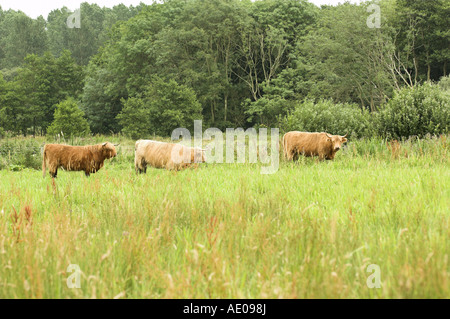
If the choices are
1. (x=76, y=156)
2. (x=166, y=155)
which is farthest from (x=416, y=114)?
(x=76, y=156)

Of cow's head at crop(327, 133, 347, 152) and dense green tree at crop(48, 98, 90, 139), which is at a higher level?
dense green tree at crop(48, 98, 90, 139)

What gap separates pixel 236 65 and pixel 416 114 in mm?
39145

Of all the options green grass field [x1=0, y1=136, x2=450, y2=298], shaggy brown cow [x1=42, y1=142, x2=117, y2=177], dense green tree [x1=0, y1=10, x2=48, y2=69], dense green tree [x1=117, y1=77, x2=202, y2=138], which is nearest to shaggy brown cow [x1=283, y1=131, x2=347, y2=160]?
green grass field [x1=0, y1=136, x2=450, y2=298]

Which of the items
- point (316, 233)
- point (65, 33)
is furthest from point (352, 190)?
point (65, 33)

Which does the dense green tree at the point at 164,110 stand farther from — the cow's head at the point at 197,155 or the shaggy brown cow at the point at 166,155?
the cow's head at the point at 197,155

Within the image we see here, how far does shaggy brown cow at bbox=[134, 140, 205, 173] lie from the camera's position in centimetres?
927

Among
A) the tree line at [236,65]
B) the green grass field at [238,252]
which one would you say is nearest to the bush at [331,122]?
the green grass field at [238,252]

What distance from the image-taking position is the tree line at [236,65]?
1527 inches

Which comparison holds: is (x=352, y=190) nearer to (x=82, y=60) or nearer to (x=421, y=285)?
(x=421, y=285)

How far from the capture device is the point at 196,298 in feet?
7.41

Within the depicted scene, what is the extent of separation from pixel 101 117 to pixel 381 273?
47643 millimetres

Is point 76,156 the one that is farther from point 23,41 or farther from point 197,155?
point 23,41

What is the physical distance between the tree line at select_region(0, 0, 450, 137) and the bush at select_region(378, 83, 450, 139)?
2092 cm

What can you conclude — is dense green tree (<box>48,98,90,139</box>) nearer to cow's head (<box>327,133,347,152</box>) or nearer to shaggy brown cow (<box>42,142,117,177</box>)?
shaggy brown cow (<box>42,142,117,177</box>)
